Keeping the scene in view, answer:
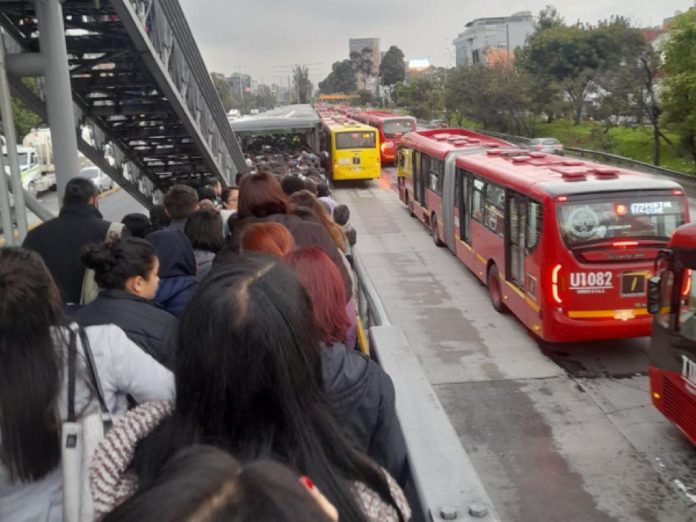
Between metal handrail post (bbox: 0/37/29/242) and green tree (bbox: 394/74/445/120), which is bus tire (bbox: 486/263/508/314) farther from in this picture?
green tree (bbox: 394/74/445/120)

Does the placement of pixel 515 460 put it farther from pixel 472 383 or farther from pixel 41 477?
pixel 41 477

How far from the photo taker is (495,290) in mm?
12773

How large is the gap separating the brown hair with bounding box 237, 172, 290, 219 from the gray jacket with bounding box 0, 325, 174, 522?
255 centimetres

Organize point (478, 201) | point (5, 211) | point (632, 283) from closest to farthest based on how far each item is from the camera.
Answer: point (5, 211) → point (632, 283) → point (478, 201)

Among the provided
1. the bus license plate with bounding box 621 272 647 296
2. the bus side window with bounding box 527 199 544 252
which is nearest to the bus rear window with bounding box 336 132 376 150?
the bus side window with bounding box 527 199 544 252

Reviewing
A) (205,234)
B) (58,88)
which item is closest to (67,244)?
(205,234)

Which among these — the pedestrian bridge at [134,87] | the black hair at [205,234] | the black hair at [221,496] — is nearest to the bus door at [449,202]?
the pedestrian bridge at [134,87]

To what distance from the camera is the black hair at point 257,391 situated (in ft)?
5.64

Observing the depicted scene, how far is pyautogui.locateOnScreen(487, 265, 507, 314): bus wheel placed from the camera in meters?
12.5

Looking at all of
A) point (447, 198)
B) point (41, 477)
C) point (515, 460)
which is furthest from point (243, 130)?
point (41, 477)

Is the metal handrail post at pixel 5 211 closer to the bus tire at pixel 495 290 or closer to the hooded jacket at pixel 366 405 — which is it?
the hooded jacket at pixel 366 405

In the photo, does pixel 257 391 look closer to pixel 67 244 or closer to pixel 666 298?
pixel 67 244

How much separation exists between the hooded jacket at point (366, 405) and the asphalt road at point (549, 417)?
15.1ft

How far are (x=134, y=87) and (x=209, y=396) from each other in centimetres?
998
